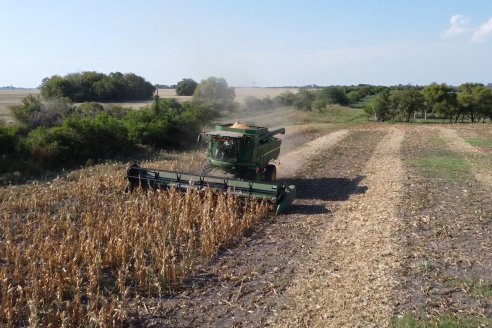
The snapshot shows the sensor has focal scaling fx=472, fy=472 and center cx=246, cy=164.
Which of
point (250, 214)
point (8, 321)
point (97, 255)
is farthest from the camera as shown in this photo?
point (250, 214)

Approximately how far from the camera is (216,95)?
1238 inches

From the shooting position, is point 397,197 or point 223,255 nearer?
point 223,255

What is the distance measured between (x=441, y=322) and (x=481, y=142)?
22.5 metres

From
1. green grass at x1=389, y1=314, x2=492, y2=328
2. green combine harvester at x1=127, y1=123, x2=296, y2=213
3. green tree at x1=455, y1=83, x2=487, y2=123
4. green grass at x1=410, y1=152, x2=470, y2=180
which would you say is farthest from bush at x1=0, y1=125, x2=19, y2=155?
green tree at x1=455, y1=83, x2=487, y2=123

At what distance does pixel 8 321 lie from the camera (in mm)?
5445

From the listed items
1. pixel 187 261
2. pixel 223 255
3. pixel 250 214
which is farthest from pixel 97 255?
pixel 250 214

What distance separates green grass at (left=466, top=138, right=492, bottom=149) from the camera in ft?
79.5

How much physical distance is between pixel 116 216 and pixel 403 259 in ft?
18.0

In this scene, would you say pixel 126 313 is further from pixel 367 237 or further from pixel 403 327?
pixel 367 237

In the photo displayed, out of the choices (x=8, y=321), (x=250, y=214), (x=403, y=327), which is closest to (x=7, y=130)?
(x=250, y=214)

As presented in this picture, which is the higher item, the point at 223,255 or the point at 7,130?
the point at 7,130

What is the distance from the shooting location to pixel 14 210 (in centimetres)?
1021

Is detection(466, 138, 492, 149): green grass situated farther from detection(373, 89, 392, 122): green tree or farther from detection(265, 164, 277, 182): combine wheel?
detection(373, 89, 392, 122): green tree

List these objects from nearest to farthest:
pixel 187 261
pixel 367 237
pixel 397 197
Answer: pixel 187 261 < pixel 367 237 < pixel 397 197
